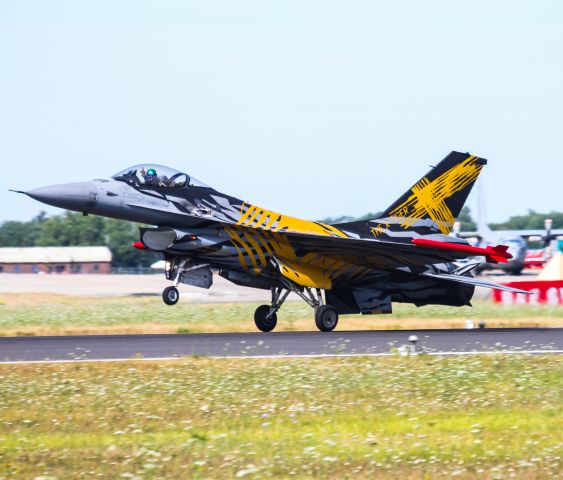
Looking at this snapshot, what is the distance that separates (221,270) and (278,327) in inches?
144

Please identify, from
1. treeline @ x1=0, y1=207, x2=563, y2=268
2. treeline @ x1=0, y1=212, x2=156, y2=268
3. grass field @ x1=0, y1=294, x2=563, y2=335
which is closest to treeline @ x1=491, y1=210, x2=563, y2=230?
treeline @ x1=0, y1=207, x2=563, y2=268

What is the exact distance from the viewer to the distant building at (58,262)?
400 ft

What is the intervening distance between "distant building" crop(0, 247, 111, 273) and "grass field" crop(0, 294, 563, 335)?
88.7 meters

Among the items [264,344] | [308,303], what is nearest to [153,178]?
[308,303]

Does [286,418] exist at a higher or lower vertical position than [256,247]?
lower

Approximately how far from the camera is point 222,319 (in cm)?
2872

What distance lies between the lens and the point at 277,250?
2200cm

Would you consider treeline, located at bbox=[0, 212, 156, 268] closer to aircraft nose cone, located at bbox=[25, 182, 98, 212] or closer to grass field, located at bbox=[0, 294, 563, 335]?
grass field, located at bbox=[0, 294, 563, 335]

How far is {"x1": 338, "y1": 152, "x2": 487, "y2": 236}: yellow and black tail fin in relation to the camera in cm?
2322

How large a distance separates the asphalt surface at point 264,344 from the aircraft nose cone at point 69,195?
3.04m

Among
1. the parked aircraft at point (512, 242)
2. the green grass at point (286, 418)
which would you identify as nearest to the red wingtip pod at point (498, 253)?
the green grass at point (286, 418)

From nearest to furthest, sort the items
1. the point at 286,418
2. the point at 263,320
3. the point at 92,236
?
1. the point at 286,418
2. the point at 263,320
3. the point at 92,236

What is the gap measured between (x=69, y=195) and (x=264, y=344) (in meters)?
5.81

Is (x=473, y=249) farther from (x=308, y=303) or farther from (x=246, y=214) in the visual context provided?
(x=246, y=214)
